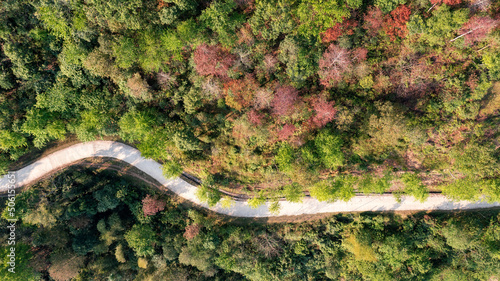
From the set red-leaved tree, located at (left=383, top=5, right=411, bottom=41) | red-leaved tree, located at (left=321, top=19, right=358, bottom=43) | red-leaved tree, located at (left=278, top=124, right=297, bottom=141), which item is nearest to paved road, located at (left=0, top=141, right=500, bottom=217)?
red-leaved tree, located at (left=278, top=124, right=297, bottom=141)

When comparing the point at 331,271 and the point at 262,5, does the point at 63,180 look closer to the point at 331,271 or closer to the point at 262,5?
the point at 262,5

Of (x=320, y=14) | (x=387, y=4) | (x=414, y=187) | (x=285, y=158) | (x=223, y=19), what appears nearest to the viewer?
(x=223, y=19)

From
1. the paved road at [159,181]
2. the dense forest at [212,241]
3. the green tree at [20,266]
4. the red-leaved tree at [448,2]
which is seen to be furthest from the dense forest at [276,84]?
the green tree at [20,266]

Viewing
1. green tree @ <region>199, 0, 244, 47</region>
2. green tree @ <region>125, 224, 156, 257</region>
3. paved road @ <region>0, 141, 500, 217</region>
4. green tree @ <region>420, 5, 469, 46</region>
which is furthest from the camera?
paved road @ <region>0, 141, 500, 217</region>

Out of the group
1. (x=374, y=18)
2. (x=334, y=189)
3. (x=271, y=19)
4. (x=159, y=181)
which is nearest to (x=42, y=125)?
(x=159, y=181)

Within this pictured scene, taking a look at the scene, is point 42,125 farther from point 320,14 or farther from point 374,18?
point 374,18

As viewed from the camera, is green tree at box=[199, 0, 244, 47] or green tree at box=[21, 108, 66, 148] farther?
green tree at box=[21, 108, 66, 148]

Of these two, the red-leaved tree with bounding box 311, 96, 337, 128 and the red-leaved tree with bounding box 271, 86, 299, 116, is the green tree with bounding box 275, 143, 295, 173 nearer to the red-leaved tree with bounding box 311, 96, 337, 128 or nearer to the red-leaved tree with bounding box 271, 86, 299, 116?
the red-leaved tree with bounding box 271, 86, 299, 116

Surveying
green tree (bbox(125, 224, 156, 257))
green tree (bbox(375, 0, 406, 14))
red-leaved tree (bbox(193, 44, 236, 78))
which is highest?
green tree (bbox(375, 0, 406, 14))
